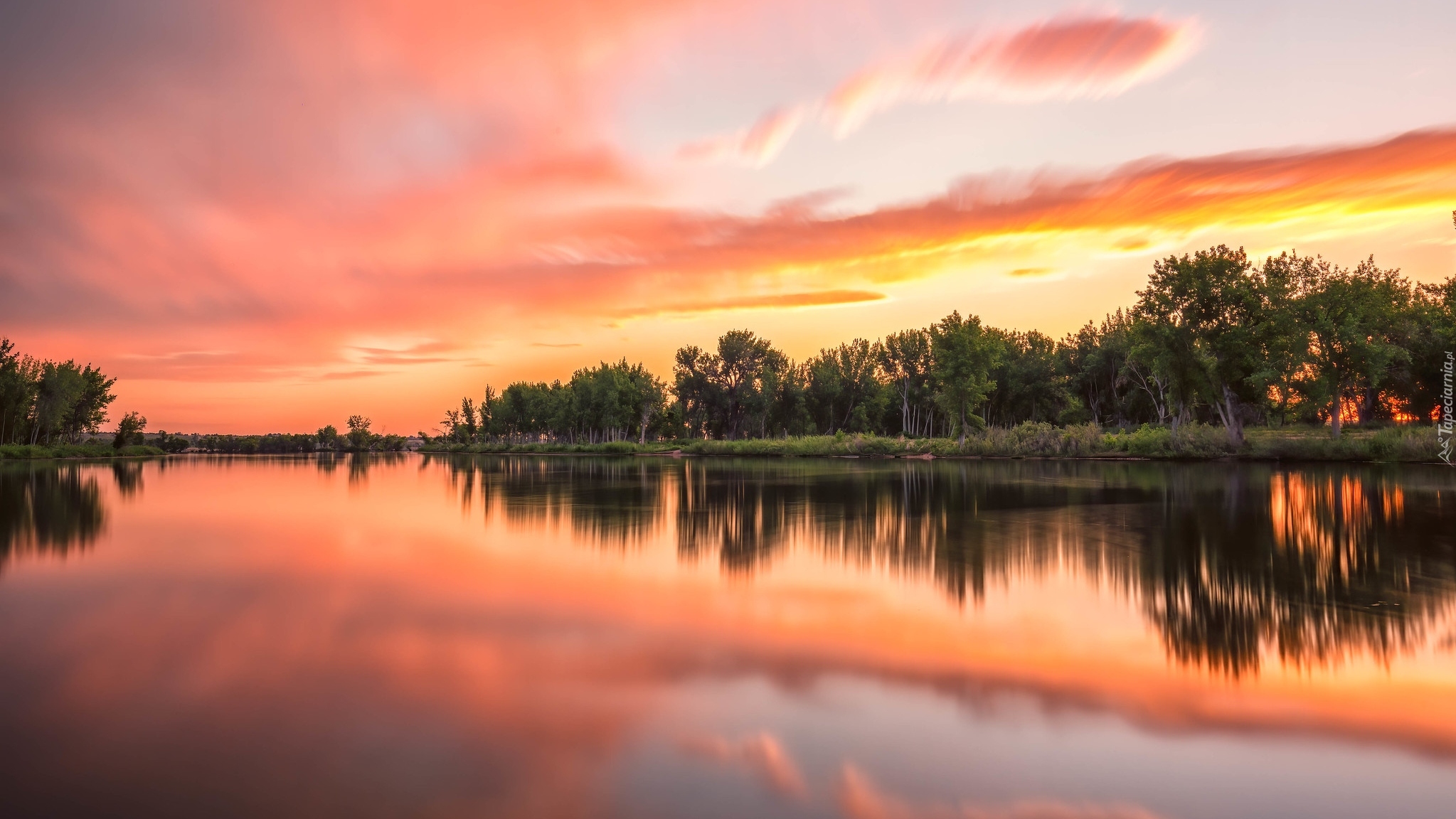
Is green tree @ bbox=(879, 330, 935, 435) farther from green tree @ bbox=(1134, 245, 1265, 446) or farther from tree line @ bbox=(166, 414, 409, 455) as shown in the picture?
tree line @ bbox=(166, 414, 409, 455)

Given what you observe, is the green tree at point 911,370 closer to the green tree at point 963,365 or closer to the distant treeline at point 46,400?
the green tree at point 963,365

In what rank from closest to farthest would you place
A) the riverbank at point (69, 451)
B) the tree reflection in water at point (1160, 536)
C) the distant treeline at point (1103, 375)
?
the tree reflection in water at point (1160, 536) < the distant treeline at point (1103, 375) < the riverbank at point (69, 451)

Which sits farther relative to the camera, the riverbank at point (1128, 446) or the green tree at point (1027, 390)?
the green tree at point (1027, 390)

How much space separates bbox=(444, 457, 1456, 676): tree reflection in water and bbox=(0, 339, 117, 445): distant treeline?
65.4 metres

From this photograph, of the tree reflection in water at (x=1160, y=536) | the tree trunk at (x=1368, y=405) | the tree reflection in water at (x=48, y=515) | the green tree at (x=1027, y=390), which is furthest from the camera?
the green tree at (x=1027, y=390)

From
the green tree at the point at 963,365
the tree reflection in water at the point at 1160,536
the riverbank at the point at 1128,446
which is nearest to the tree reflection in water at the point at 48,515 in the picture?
the tree reflection in water at the point at 1160,536

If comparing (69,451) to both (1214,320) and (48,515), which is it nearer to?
(48,515)

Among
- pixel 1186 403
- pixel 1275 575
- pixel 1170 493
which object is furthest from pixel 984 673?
pixel 1186 403

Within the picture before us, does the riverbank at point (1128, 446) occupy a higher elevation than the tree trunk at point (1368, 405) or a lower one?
lower

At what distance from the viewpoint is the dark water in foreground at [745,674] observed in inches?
175

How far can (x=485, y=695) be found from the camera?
615 cm

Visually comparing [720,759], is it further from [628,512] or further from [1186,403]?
[1186,403]

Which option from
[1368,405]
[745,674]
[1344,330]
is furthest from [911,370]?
[745,674]

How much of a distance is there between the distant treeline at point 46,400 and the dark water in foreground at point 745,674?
73714 mm
